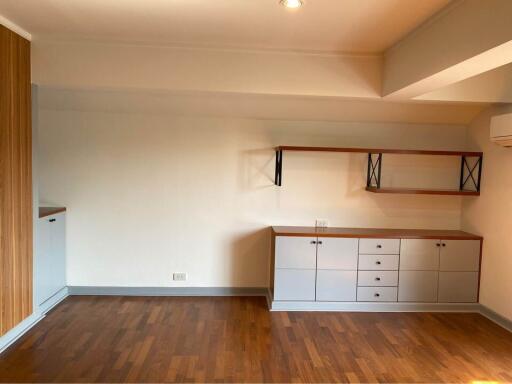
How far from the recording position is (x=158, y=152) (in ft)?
14.1

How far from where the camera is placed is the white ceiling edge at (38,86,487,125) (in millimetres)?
3846

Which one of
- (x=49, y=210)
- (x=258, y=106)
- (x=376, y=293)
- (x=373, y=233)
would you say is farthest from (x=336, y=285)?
(x=49, y=210)

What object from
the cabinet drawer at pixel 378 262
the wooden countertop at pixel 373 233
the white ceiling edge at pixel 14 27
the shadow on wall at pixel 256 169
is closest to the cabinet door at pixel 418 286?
the cabinet drawer at pixel 378 262

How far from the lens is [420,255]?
13.4 ft

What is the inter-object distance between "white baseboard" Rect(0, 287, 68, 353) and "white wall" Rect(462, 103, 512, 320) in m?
4.51

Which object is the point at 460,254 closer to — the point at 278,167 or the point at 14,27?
the point at 278,167

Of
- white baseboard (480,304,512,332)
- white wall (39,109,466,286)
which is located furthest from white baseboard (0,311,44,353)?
white baseboard (480,304,512,332)

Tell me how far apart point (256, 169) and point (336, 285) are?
1551 mm

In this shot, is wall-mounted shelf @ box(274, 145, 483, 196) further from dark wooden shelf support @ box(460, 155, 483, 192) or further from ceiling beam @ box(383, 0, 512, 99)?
ceiling beam @ box(383, 0, 512, 99)

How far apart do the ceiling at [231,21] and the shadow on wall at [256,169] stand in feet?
4.30

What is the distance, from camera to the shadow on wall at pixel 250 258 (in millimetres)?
4449

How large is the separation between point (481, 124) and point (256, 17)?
291 cm

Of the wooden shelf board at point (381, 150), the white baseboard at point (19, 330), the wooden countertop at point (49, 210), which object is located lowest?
the white baseboard at point (19, 330)

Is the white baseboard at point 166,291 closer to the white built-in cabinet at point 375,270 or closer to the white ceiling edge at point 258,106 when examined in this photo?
the white built-in cabinet at point 375,270
